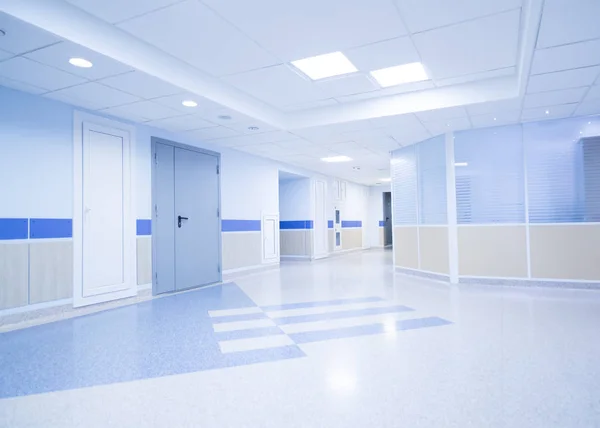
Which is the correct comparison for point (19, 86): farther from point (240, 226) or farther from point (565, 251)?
point (565, 251)

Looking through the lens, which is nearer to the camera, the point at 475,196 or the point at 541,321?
the point at 541,321

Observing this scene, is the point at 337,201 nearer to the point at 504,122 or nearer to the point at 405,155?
the point at 405,155

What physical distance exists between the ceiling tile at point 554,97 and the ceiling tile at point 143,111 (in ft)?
16.4

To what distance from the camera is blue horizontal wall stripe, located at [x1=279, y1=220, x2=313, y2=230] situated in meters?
11.9

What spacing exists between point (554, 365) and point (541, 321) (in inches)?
59.1

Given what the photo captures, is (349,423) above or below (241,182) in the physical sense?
below

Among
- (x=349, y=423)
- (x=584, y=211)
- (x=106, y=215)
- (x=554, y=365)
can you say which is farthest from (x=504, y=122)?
(x=106, y=215)

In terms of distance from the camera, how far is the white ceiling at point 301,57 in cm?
338

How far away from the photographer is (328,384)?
2715mm

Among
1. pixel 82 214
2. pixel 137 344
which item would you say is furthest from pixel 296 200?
pixel 137 344

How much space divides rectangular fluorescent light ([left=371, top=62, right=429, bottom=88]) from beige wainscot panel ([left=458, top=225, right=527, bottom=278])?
3.16m

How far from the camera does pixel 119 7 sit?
10.9 feet

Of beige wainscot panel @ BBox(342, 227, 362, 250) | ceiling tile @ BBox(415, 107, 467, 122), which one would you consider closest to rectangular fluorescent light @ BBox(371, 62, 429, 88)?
ceiling tile @ BBox(415, 107, 467, 122)

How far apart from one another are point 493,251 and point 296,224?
6.26 m
